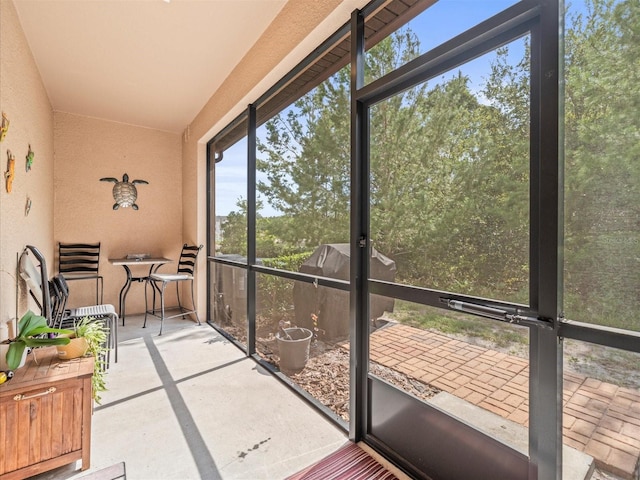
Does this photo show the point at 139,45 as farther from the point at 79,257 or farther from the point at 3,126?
the point at 79,257

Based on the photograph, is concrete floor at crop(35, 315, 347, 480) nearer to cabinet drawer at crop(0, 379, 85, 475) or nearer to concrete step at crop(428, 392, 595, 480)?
cabinet drawer at crop(0, 379, 85, 475)

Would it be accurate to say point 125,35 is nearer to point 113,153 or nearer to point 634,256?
point 113,153

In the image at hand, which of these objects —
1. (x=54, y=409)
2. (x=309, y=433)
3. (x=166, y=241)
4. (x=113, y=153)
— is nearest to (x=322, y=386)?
(x=309, y=433)

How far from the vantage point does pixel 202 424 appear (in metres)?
2.16

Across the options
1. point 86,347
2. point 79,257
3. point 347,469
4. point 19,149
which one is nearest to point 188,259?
point 79,257

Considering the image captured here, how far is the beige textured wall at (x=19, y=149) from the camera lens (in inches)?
86.4

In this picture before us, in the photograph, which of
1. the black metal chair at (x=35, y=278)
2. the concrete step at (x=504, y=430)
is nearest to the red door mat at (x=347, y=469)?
the concrete step at (x=504, y=430)

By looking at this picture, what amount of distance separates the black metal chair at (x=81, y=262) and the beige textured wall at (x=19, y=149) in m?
0.95

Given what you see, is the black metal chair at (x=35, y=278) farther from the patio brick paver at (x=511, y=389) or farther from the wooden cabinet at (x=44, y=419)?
the patio brick paver at (x=511, y=389)

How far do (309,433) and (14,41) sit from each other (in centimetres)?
350

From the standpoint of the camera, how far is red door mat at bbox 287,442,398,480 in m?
1.70

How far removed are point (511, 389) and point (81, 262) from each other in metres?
5.52

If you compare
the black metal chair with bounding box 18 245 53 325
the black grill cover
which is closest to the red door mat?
the black grill cover

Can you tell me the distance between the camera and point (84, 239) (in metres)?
4.93
